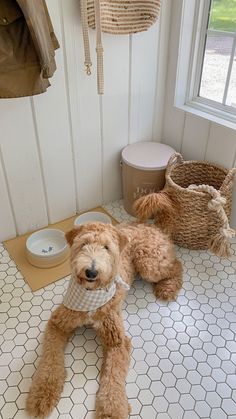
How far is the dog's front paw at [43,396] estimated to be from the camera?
1069 millimetres

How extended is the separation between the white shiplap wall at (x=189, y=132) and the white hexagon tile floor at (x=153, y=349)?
495mm

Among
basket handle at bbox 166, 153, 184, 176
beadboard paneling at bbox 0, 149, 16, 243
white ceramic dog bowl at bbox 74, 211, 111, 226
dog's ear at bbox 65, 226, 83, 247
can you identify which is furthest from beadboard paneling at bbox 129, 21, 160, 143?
dog's ear at bbox 65, 226, 83, 247

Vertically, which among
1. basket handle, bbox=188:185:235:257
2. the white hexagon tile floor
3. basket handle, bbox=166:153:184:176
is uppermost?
basket handle, bbox=166:153:184:176

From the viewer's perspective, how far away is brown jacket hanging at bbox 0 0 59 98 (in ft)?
3.56

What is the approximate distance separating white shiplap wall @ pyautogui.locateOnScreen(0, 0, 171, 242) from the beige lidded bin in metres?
0.10

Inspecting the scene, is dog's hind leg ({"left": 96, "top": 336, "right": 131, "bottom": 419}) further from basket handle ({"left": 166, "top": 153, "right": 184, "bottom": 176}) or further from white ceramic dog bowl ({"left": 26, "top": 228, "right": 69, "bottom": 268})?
basket handle ({"left": 166, "top": 153, "right": 184, "bottom": 176})

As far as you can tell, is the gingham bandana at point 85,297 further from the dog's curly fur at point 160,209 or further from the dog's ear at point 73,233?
the dog's curly fur at point 160,209

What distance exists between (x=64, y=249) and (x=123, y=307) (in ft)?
1.17

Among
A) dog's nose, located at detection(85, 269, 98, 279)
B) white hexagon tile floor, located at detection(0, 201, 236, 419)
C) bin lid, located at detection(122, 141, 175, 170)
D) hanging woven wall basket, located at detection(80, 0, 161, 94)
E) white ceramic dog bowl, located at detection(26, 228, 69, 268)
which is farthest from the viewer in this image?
bin lid, located at detection(122, 141, 175, 170)

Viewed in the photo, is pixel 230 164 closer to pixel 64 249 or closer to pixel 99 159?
pixel 99 159

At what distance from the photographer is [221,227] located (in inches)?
59.2

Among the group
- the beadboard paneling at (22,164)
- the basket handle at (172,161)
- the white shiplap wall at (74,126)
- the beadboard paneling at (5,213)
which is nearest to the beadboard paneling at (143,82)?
the white shiplap wall at (74,126)

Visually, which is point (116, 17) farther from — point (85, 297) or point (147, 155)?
point (85, 297)

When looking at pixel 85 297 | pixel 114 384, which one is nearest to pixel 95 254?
pixel 85 297
